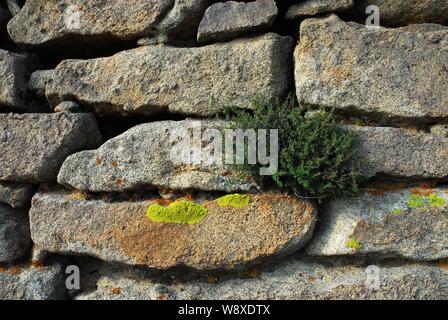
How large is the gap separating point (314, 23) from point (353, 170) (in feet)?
5.17

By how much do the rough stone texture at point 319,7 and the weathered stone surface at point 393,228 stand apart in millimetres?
1961

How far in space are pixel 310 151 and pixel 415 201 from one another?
1177mm

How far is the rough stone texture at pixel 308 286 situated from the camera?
12.5 ft

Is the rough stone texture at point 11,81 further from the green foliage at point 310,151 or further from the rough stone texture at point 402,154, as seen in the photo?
the rough stone texture at point 402,154

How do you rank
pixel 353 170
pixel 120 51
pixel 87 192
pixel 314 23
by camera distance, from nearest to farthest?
1. pixel 353 170
2. pixel 314 23
3. pixel 87 192
4. pixel 120 51

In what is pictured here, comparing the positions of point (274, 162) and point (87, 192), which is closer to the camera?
point (274, 162)

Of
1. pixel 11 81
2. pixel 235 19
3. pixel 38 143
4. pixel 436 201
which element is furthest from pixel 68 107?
pixel 436 201

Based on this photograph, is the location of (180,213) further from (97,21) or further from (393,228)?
(97,21)

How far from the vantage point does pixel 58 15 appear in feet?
15.7

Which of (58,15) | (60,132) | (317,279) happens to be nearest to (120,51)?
(58,15)

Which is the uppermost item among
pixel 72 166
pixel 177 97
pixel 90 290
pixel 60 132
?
pixel 177 97

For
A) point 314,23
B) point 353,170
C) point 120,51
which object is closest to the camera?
point 353,170

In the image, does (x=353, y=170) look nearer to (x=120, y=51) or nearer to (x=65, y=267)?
(x=120, y=51)

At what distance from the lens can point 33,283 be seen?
171 inches
